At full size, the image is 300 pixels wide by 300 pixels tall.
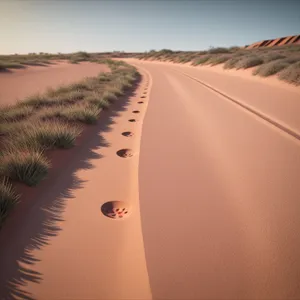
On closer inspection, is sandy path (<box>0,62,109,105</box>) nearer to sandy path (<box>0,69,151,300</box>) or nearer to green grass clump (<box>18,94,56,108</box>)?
green grass clump (<box>18,94,56,108</box>)

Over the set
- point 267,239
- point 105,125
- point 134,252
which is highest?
point 267,239

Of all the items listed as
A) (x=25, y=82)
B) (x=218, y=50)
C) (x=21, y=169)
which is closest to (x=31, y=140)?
(x=21, y=169)

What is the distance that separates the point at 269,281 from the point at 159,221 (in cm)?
90

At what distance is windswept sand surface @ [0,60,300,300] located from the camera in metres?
1.30

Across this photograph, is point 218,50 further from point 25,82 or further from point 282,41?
point 282,41

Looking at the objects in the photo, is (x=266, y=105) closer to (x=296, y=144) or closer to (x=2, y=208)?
(x=296, y=144)

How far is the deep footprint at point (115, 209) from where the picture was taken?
2022 millimetres

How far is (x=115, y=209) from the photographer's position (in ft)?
6.97

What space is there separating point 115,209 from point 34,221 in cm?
77

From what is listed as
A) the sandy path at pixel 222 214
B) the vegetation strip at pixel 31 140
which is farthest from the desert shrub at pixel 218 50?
the sandy path at pixel 222 214

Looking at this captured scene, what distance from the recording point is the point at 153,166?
2801 mm

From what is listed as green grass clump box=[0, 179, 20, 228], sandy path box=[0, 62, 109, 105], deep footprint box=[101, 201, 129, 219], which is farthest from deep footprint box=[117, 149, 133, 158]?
sandy path box=[0, 62, 109, 105]

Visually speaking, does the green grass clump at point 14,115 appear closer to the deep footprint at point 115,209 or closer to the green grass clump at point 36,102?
the green grass clump at point 36,102

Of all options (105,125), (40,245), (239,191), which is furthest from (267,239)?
(105,125)
